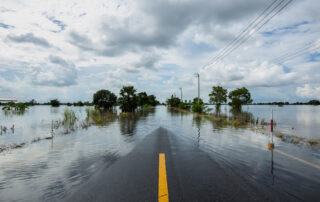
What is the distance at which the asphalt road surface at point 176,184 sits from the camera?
3203 millimetres

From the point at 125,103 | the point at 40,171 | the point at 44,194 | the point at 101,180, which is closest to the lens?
the point at 44,194

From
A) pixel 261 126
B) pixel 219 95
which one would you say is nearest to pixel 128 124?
pixel 261 126

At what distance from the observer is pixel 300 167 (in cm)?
503

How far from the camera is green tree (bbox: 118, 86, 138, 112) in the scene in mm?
39375

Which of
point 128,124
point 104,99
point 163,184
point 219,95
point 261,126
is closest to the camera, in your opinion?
point 163,184

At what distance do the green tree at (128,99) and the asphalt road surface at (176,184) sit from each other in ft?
113

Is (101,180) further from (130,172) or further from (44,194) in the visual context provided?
(44,194)

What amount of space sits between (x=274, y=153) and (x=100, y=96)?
53.7m

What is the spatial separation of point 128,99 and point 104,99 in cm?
1894

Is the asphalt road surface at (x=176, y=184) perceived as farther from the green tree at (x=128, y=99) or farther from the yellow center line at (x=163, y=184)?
the green tree at (x=128, y=99)

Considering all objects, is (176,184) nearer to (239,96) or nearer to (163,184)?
(163,184)

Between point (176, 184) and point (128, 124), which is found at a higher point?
point (176, 184)

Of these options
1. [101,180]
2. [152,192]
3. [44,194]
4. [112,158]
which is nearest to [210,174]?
[152,192]

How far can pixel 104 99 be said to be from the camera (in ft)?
182
